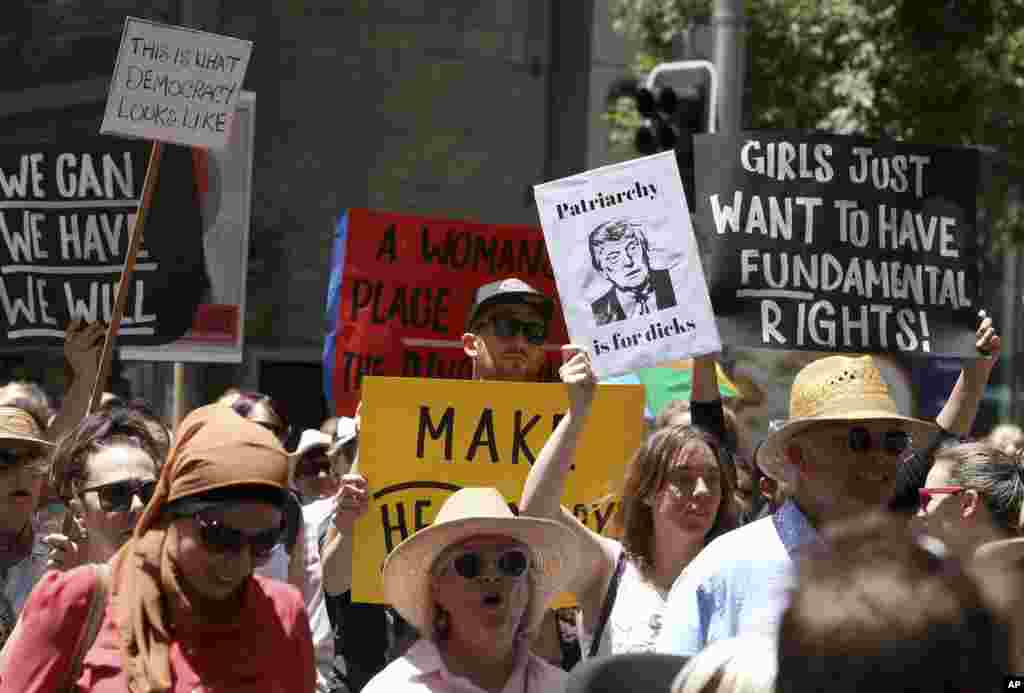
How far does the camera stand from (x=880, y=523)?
5.67ft

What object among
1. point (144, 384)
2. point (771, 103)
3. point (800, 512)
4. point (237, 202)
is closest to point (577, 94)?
point (771, 103)

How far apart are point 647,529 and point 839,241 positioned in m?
1.47

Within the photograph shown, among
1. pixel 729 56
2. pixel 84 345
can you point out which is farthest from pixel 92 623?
pixel 729 56

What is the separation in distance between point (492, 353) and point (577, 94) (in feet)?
43.1

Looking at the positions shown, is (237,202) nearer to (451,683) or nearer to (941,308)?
(941,308)

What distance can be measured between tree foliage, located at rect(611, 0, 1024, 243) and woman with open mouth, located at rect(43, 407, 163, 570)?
11.5 meters

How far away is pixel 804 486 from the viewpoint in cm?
416

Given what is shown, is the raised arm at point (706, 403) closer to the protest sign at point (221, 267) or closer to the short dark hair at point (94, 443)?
the short dark hair at point (94, 443)

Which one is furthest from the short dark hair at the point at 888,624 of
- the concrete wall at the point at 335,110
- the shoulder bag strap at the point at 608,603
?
the concrete wall at the point at 335,110

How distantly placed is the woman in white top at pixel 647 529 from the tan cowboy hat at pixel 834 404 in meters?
0.48

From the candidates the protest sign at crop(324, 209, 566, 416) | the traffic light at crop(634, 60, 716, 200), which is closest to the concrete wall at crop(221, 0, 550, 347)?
the traffic light at crop(634, 60, 716, 200)

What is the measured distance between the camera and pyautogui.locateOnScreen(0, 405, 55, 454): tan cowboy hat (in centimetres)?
514

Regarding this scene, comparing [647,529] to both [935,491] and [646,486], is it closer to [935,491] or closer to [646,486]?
[646,486]

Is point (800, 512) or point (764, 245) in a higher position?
point (764, 245)
